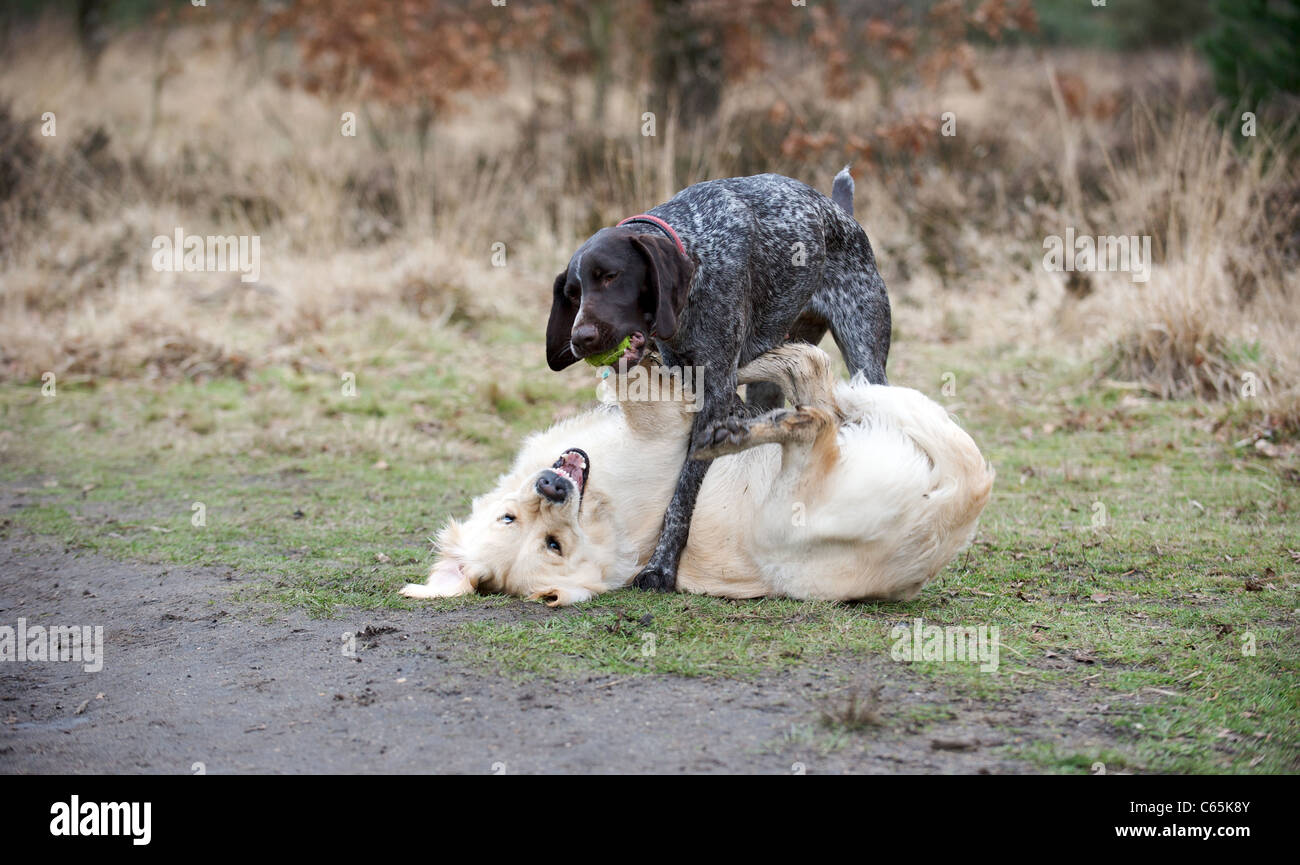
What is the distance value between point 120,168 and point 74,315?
3.61 m

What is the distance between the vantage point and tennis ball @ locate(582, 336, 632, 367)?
4090 mm

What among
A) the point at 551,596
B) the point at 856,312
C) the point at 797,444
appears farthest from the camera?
the point at 856,312

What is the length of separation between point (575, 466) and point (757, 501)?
789mm

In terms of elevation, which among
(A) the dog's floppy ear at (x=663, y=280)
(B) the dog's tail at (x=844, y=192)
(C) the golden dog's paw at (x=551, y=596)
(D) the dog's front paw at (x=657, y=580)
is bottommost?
(C) the golden dog's paw at (x=551, y=596)

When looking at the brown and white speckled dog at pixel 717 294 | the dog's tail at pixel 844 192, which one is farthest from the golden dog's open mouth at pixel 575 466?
the dog's tail at pixel 844 192

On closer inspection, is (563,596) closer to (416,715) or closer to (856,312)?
(416,715)

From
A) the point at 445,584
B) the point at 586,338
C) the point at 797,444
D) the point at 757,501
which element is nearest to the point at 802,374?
the point at 797,444

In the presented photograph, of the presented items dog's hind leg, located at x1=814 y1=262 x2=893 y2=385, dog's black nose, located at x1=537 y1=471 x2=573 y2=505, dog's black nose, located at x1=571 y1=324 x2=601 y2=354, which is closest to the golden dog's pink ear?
dog's black nose, located at x1=537 y1=471 x2=573 y2=505

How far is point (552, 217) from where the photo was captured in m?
11.3

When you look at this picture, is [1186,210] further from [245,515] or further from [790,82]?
[245,515]

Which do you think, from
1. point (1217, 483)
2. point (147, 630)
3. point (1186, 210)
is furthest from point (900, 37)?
point (147, 630)

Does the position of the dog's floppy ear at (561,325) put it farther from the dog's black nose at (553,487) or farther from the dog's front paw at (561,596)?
the dog's front paw at (561,596)

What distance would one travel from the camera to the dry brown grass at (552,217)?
8.41 m

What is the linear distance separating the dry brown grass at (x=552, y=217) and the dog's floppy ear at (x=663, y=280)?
4556mm
